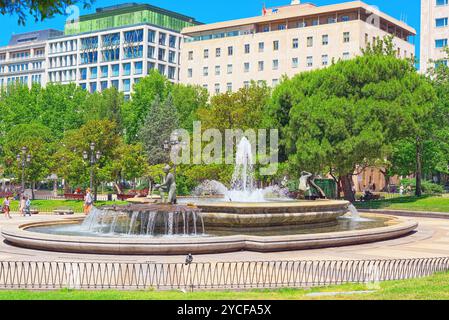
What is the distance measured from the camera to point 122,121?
7038 cm

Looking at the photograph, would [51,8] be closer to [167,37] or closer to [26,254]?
[26,254]

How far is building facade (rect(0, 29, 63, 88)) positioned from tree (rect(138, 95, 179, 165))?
62543mm

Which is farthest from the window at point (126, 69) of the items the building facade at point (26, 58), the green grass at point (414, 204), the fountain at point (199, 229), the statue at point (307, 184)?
the fountain at point (199, 229)

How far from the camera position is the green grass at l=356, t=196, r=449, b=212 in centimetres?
4014

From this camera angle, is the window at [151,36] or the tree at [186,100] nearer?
the tree at [186,100]

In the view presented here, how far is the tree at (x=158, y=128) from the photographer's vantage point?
63.8 metres

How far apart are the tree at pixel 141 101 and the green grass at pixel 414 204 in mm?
33872

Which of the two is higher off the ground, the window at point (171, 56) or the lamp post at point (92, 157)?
the window at point (171, 56)

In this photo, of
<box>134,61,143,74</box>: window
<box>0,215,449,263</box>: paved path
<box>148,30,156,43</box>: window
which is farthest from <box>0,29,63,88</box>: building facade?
<box>0,215,449,263</box>: paved path

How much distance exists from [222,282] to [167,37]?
97.3m

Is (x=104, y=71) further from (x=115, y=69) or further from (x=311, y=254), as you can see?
(x=311, y=254)

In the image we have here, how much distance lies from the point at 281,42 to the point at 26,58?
69.8 meters

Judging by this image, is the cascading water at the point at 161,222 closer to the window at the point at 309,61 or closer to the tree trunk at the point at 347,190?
the tree trunk at the point at 347,190

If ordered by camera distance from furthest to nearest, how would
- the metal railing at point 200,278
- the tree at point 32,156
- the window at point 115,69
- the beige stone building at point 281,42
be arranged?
the window at point 115,69, the beige stone building at point 281,42, the tree at point 32,156, the metal railing at point 200,278
